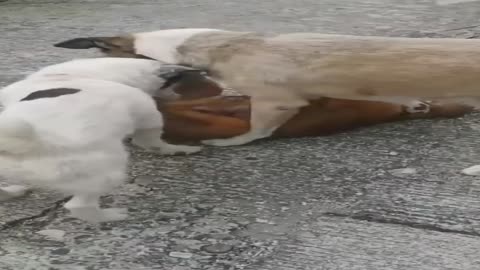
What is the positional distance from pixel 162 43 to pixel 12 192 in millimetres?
657

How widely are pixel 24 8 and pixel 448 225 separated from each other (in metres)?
3.86

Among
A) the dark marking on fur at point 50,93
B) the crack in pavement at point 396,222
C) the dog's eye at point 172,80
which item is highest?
the dark marking on fur at point 50,93

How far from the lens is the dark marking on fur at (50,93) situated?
2.07 meters

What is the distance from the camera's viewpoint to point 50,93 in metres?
2.09

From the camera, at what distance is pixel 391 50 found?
8.13ft

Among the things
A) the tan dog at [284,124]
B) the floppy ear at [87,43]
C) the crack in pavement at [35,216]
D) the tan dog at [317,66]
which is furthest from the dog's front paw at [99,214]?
the floppy ear at [87,43]

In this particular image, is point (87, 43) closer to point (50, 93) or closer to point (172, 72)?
point (172, 72)

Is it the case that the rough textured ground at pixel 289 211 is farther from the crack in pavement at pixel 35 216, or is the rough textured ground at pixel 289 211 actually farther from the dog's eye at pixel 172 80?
the dog's eye at pixel 172 80

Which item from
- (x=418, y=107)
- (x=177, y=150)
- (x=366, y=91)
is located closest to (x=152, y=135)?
(x=177, y=150)

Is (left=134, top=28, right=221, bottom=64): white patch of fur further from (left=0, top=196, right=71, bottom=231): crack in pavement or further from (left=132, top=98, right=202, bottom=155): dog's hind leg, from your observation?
(left=0, top=196, right=71, bottom=231): crack in pavement

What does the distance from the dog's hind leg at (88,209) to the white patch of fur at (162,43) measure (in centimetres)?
65

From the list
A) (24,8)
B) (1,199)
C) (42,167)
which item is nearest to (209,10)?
(24,8)

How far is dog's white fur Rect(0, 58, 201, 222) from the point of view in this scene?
6.24ft

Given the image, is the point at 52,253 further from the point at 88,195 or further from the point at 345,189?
the point at 345,189
